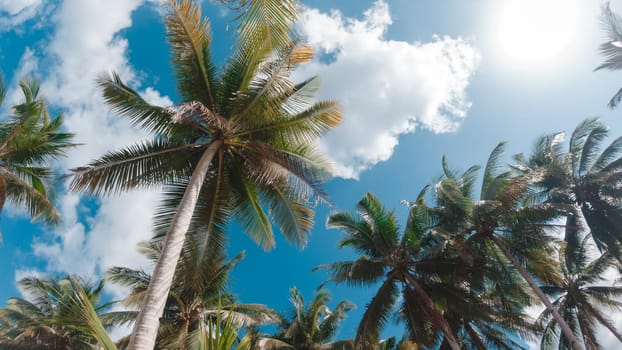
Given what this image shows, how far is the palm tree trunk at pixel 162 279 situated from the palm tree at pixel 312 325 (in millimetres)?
15194

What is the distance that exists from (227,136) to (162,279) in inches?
168

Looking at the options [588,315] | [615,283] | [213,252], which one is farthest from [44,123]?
[615,283]

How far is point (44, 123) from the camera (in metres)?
14.1

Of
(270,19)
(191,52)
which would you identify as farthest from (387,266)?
(270,19)

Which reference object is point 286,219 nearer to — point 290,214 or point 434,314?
point 290,214

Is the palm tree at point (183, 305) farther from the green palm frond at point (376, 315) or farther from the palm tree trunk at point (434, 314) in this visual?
the palm tree trunk at point (434, 314)

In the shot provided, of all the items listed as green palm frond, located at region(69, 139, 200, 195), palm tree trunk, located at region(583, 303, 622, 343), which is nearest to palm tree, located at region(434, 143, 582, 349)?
palm tree trunk, located at region(583, 303, 622, 343)

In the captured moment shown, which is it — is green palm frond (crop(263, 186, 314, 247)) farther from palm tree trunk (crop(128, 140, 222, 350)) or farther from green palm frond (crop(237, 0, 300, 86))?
green palm frond (crop(237, 0, 300, 86))

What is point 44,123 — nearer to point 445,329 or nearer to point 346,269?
point 346,269

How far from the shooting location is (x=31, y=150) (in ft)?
43.9

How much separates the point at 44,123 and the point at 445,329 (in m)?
17.0

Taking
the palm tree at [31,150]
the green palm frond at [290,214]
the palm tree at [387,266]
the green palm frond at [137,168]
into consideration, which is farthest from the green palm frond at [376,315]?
the palm tree at [31,150]

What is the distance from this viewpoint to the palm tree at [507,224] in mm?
15672

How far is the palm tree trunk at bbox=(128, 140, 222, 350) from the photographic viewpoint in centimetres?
532
